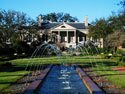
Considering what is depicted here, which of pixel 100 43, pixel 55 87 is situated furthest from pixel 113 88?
pixel 100 43

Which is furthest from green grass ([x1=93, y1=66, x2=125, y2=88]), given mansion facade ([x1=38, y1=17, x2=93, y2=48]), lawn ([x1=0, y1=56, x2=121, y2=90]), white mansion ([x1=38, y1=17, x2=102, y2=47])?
white mansion ([x1=38, y1=17, x2=102, y2=47])

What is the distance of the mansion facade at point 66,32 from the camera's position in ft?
323

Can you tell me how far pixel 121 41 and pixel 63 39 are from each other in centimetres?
4218

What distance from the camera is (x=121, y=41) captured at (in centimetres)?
6009

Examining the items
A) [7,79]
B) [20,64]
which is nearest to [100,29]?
[20,64]

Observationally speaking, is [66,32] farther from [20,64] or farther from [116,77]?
[116,77]

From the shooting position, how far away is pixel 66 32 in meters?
102

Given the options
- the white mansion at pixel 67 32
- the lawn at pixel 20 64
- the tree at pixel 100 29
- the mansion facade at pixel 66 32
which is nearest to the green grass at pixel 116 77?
the lawn at pixel 20 64

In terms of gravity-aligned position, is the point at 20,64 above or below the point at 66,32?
below

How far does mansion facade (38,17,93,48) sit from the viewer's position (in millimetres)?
98375

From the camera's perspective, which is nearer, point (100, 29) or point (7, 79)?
point (7, 79)

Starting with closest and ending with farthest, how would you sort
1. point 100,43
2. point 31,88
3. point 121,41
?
point 31,88 → point 121,41 → point 100,43

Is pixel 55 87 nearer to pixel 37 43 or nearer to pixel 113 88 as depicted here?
pixel 113 88

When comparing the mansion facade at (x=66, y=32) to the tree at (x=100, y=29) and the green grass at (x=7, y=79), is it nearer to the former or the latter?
the tree at (x=100, y=29)
